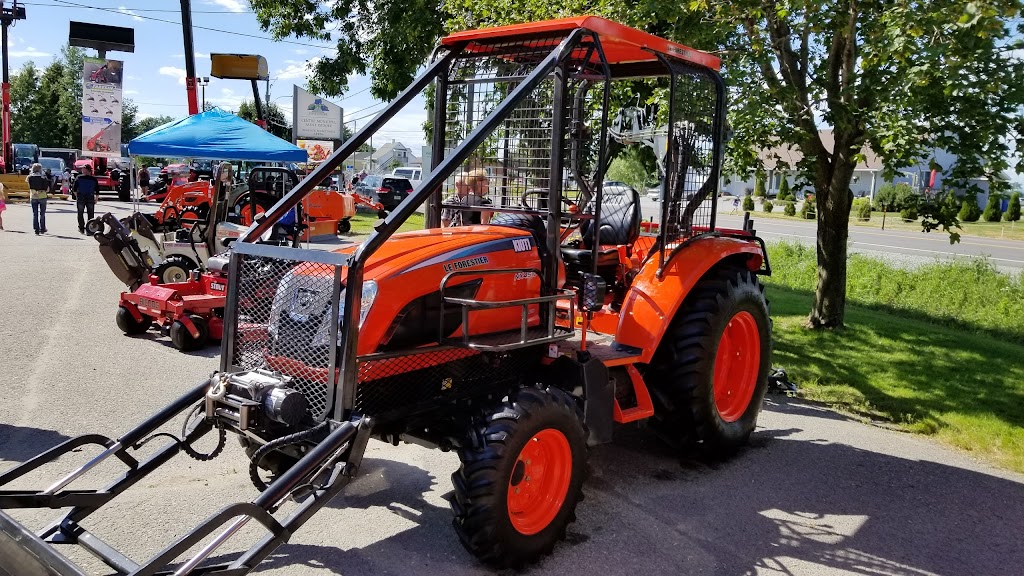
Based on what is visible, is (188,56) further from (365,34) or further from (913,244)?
(913,244)

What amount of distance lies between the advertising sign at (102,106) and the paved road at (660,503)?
713 inches

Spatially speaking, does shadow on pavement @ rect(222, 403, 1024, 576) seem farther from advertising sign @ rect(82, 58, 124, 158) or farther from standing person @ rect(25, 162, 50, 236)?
advertising sign @ rect(82, 58, 124, 158)

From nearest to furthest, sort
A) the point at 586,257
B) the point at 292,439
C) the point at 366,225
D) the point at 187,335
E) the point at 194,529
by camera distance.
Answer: the point at 194,529 < the point at 292,439 < the point at 586,257 < the point at 187,335 < the point at 366,225

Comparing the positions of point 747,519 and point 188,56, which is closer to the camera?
point 747,519

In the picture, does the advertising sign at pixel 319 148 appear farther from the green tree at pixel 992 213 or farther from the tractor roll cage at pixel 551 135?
the green tree at pixel 992 213

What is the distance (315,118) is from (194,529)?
25.8m

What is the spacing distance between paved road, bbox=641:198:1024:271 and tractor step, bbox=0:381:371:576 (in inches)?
637

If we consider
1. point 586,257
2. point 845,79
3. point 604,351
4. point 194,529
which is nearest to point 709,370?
point 604,351

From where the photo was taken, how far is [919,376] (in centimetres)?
782

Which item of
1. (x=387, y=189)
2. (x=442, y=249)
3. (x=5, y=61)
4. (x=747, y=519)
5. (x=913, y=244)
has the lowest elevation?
(x=747, y=519)

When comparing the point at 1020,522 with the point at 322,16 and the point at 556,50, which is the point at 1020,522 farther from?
the point at 322,16

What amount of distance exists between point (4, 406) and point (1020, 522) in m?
6.91

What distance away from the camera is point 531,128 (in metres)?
4.62

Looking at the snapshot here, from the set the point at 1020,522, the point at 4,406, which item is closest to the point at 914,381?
the point at 1020,522
